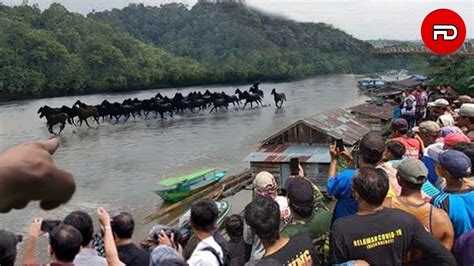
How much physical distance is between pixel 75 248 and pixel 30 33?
4809cm

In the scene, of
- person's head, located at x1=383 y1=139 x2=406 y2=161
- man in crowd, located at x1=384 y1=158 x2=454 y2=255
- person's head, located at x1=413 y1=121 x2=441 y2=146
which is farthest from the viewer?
person's head, located at x1=413 y1=121 x2=441 y2=146

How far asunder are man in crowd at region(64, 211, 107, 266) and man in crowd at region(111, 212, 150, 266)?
17 cm

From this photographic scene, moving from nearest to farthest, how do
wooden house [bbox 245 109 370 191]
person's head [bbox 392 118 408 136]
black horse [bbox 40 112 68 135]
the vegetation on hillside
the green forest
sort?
1. person's head [bbox 392 118 408 136]
2. wooden house [bbox 245 109 370 191]
3. black horse [bbox 40 112 68 135]
4. the vegetation on hillside
5. the green forest

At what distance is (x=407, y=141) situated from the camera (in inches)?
181

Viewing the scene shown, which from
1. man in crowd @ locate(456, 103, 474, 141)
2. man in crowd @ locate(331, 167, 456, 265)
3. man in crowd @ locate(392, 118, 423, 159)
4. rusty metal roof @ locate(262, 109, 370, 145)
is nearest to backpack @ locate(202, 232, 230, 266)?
man in crowd @ locate(331, 167, 456, 265)

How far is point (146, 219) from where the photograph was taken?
1043 cm

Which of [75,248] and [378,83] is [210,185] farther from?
[378,83]

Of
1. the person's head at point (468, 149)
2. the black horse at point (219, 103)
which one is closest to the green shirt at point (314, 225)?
the person's head at point (468, 149)

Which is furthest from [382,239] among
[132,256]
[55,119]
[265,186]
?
[55,119]

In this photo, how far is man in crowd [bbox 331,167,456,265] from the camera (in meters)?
2.47

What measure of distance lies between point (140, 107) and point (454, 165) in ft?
80.7

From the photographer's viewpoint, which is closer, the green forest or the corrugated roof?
the corrugated roof

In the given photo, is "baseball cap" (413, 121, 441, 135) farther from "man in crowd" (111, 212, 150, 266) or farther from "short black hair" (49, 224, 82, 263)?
"short black hair" (49, 224, 82, 263)

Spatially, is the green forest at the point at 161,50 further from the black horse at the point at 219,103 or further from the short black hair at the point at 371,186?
the short black hair at the point at 371,186
